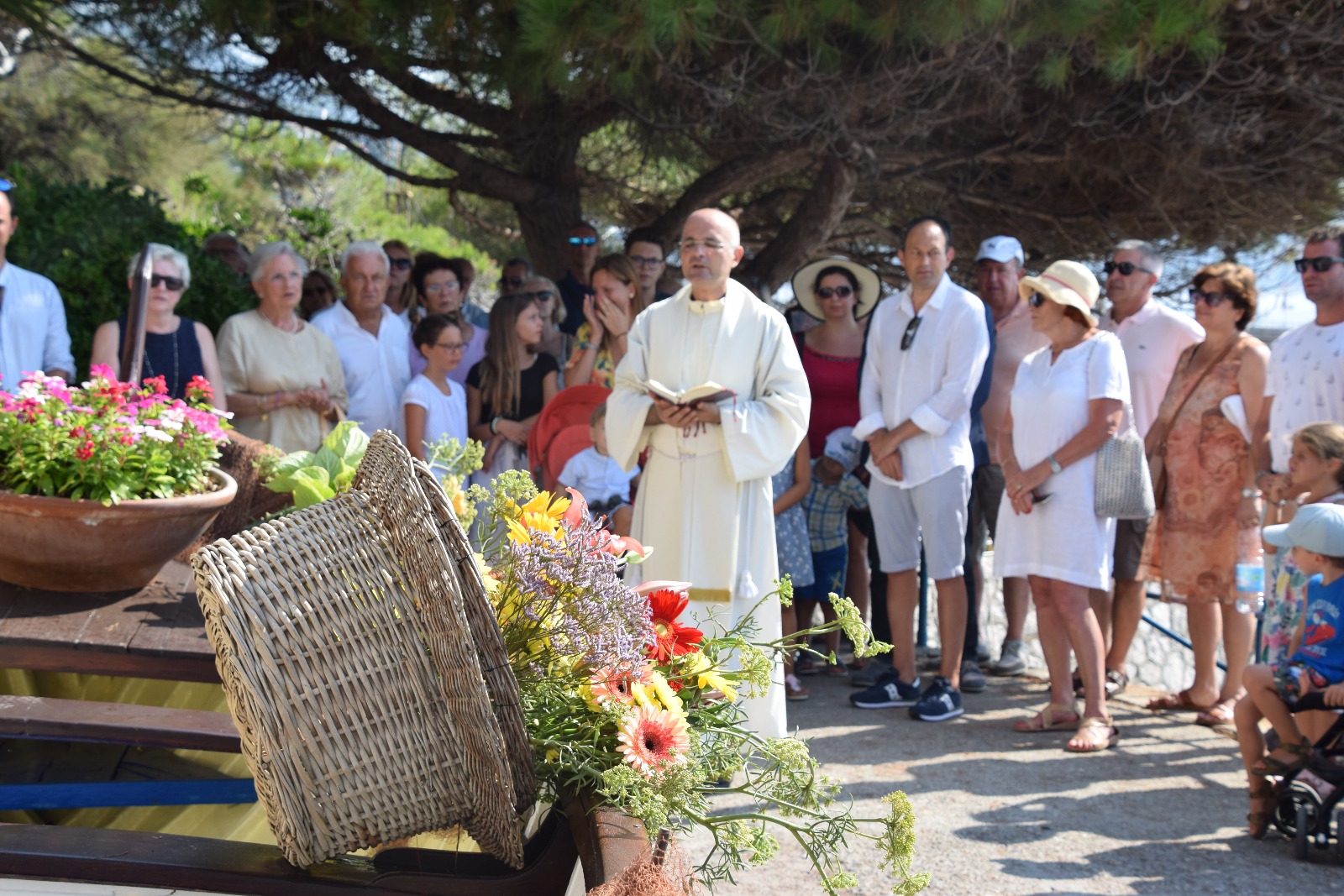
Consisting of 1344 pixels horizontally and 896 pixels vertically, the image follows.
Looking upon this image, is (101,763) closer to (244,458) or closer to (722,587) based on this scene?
(244,458)

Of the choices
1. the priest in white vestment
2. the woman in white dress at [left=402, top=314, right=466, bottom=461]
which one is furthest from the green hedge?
the priest in white vestment

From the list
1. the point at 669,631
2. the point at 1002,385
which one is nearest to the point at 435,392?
the point at 1002,385

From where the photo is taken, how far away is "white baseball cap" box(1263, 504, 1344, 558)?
3.66m

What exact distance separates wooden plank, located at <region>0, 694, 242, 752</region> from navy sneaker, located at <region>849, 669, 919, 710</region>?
310 centimetres

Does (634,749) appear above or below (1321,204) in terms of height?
below

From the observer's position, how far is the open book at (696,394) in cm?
422

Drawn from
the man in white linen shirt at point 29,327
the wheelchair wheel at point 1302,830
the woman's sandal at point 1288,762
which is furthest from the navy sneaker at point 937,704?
the man in white linen shirt at point 29,327

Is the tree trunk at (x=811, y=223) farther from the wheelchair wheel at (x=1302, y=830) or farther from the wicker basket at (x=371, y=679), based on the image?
the wicker basket at (x=371, y=679)

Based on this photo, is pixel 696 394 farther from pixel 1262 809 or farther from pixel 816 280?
pixel 1262 809

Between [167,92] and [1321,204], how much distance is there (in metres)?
7.14

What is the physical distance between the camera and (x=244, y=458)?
3.60m

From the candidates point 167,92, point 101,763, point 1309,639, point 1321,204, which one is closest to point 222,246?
point 167,92

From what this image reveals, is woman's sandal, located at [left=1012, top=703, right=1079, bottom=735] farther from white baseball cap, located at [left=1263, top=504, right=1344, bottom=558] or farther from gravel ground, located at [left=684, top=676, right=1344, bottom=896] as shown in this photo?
white baseball cap, located at [left=1263, top=504, right=1344, bottom=558]

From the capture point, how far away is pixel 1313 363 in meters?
4.65
